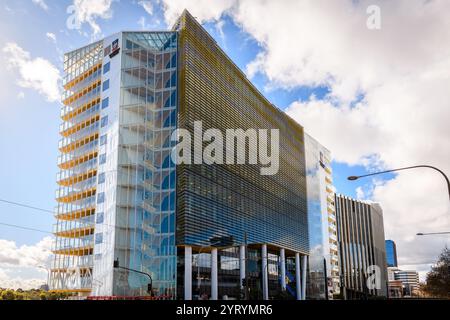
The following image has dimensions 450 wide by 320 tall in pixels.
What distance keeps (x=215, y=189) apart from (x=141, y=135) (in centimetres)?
1252

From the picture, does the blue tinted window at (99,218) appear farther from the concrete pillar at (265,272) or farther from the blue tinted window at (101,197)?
the concrete pillar at (265,272)

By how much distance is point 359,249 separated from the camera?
15088cm

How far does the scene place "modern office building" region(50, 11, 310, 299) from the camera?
190ft

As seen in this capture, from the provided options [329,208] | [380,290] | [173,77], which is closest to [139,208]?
[173,77]

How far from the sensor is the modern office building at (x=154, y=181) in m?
57.9

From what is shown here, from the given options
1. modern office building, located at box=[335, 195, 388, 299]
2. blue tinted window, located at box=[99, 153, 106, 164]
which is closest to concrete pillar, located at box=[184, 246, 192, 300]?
blue tinted window, located at box=[99, 153, 106, 164]

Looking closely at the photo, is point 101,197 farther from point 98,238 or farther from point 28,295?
point 28,295

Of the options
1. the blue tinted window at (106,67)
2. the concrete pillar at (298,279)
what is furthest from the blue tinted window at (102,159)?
the concrete pillar at (298,279)

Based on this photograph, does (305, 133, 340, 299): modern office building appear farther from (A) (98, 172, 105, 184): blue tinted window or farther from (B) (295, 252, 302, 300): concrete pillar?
(A) (98, 172, 105, 184): blue tinted window

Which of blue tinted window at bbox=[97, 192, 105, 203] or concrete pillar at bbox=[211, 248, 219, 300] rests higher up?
blue tinted window at bbox=[97, 192, 105, 203]

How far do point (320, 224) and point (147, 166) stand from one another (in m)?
58.4

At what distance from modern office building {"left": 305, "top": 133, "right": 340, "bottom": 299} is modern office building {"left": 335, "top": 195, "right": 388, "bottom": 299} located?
31.0 feet

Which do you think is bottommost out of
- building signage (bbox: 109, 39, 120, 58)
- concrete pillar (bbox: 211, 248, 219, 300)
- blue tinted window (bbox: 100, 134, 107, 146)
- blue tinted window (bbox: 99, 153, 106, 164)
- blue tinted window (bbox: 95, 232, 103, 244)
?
concrete pillar (bbox: 211, 248, 219, 300)

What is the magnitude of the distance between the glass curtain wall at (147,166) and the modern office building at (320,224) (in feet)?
149
